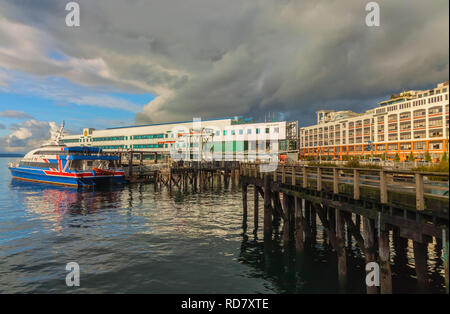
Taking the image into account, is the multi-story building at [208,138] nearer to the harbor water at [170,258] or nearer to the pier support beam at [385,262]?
the harbor water at [170,258]

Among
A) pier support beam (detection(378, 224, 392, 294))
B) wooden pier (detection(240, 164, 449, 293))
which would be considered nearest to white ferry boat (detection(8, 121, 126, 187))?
wooden pier (detection(240, 164, 449, 293))

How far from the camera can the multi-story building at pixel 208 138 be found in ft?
232

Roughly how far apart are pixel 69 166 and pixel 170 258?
1764 inches

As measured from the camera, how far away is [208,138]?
78.6 metres

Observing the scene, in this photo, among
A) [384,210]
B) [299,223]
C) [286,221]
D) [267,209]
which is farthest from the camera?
[267,209]

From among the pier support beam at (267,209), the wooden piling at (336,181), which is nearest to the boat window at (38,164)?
the pier support beam at (267,209)

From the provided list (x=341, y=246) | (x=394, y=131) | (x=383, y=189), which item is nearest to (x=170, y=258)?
(x=341, y=246)

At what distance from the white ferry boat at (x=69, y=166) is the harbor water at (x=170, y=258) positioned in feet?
77.2

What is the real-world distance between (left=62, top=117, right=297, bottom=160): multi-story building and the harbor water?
154ft

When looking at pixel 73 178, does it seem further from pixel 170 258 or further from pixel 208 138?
pixel 170 258

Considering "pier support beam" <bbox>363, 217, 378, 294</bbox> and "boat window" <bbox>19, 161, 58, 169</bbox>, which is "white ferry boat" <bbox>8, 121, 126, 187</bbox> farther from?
"pier support beam" <bbox>363, 217, 378, 294</bbox>
